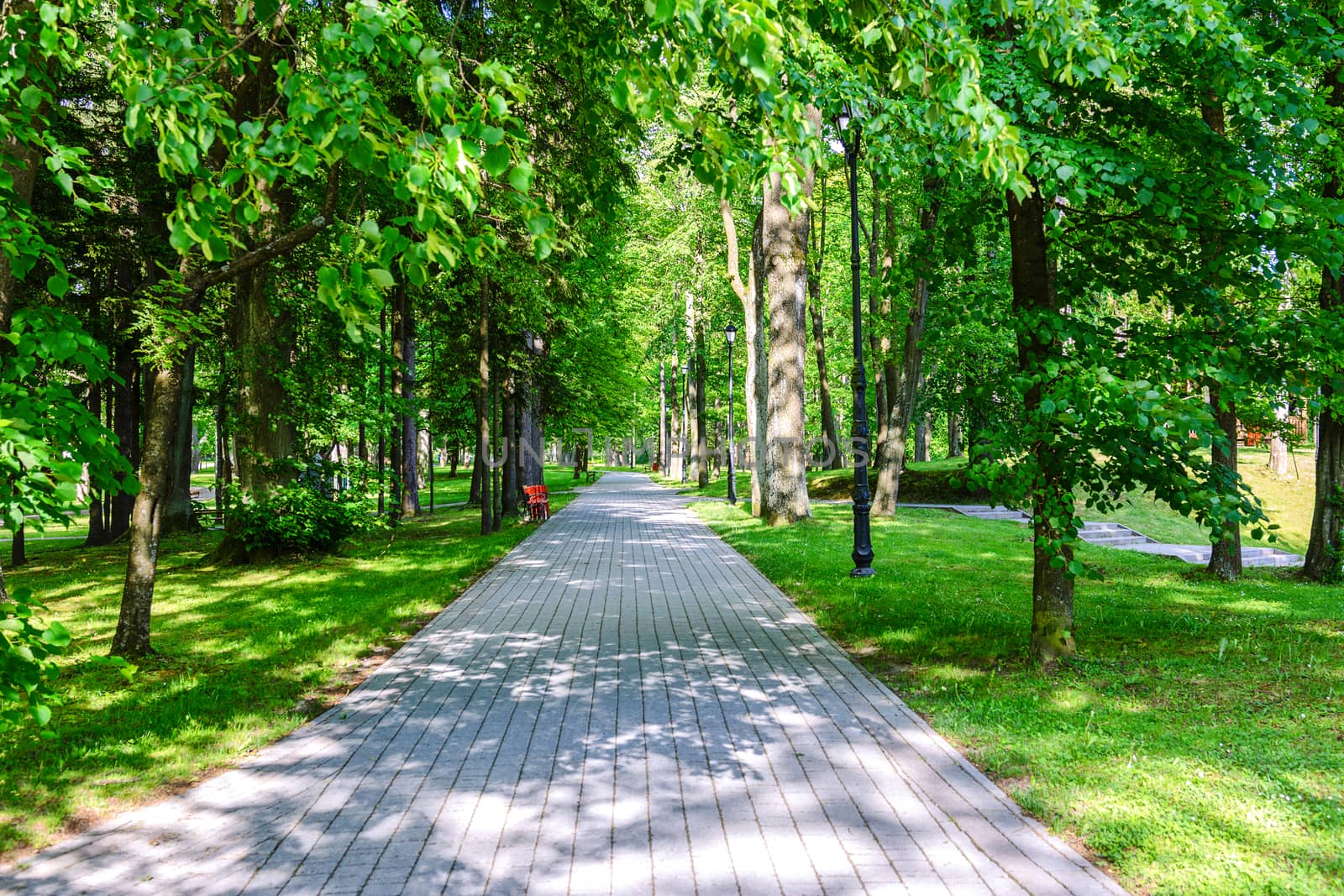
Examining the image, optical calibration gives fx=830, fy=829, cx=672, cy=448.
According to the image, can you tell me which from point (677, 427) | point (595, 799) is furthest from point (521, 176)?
point (677, 427)

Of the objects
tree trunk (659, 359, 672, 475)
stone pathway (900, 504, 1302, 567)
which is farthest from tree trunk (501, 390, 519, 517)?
tree trunk (659, 359, 672, 475)

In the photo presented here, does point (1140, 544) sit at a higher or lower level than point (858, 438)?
lower

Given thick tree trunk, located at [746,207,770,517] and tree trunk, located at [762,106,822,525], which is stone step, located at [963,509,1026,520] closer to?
thick tree trunk, located at [746,207,770,517]

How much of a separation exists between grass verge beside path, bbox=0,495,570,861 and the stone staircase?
1010cm

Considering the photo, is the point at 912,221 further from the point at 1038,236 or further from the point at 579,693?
the point at 579,693

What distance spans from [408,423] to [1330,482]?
62.4 ft

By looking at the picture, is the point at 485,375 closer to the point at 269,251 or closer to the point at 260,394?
the point at 260,394

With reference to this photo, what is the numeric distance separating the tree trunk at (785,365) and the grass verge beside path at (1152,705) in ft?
21.6

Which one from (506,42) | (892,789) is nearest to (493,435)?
(506,42)

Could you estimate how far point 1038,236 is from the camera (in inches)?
267

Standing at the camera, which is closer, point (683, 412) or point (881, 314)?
point (881, 314)

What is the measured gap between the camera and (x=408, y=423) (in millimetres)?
21812

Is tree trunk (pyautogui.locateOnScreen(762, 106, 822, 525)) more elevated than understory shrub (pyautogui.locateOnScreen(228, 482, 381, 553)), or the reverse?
tree trunk (pyautogui.locateOnScreen(762, 106, 822, 525))

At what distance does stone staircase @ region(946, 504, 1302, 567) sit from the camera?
50.7ft
